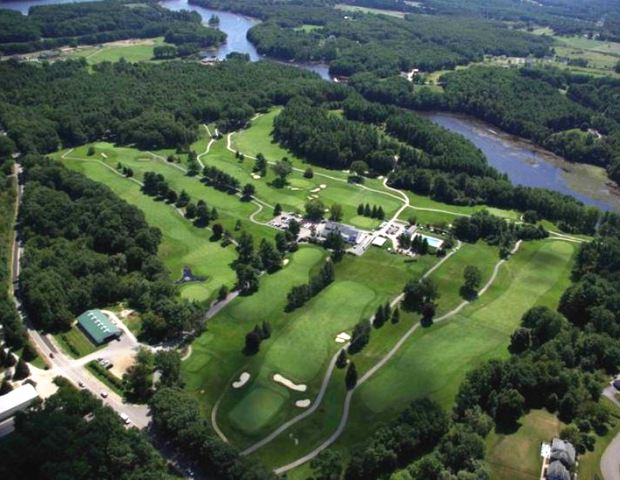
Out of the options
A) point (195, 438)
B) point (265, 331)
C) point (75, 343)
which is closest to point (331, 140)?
point (265, 331)

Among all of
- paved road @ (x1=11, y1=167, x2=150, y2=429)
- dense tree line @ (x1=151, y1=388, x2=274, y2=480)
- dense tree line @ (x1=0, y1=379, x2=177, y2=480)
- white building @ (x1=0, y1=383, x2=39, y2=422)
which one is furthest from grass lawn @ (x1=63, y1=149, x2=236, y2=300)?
dense tree line @ (x1=0, y1=379, x2=177, y2=480)

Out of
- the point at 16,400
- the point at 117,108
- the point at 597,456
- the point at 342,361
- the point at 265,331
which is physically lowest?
the point at 342,361

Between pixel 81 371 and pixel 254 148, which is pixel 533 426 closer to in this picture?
pixel 81 371

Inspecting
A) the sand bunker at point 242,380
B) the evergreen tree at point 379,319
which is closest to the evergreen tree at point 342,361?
the evergreen tree at point 379,319

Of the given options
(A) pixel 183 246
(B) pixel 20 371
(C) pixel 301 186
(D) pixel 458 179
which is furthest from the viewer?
(C) pixel 301 186

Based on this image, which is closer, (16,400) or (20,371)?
(16,400)

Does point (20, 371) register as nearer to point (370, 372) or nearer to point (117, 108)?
A: point (370, 372)

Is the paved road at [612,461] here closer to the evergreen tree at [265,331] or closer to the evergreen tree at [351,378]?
the evergreen tree at [351,378]

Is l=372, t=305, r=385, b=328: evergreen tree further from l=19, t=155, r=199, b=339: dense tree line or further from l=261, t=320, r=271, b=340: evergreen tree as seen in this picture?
l=19, t=155, r=199, b=339: dense tree line
